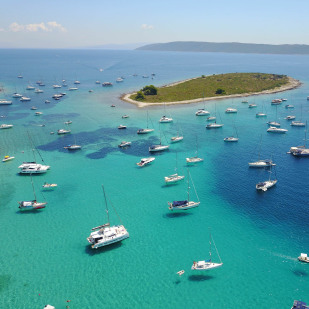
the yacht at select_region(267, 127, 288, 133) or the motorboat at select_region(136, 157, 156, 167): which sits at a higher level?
the yacht at select_region(267, 127, 288, 133)

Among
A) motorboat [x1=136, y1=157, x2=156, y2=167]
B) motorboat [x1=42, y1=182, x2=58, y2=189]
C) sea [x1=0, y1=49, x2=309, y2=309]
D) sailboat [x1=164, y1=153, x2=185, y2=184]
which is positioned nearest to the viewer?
sea [x1=0, y1=49, x2=309, y2=309]

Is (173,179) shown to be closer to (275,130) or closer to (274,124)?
(275,130)

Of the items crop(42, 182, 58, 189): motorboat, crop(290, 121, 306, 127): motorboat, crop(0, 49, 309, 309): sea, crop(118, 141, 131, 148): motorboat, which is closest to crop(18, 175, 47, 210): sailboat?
crop(0, 49, 309, 309): sea

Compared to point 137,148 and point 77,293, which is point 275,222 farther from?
point 137,148

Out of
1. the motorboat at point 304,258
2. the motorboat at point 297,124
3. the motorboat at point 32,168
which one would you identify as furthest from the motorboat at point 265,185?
the motorboat at point 297,124

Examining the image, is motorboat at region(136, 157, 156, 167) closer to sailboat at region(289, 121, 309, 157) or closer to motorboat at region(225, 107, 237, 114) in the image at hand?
sailboat at region(289, 121, 309, 157)

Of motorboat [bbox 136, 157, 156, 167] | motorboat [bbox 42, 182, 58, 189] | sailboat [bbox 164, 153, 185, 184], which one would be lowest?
motorboat [bbox 42, 182, 58, 189]

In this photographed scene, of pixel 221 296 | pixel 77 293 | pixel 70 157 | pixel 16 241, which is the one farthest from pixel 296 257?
pixel 70 157

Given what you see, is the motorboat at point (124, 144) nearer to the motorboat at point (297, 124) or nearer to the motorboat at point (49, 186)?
the motorboat at point (49, 186)
